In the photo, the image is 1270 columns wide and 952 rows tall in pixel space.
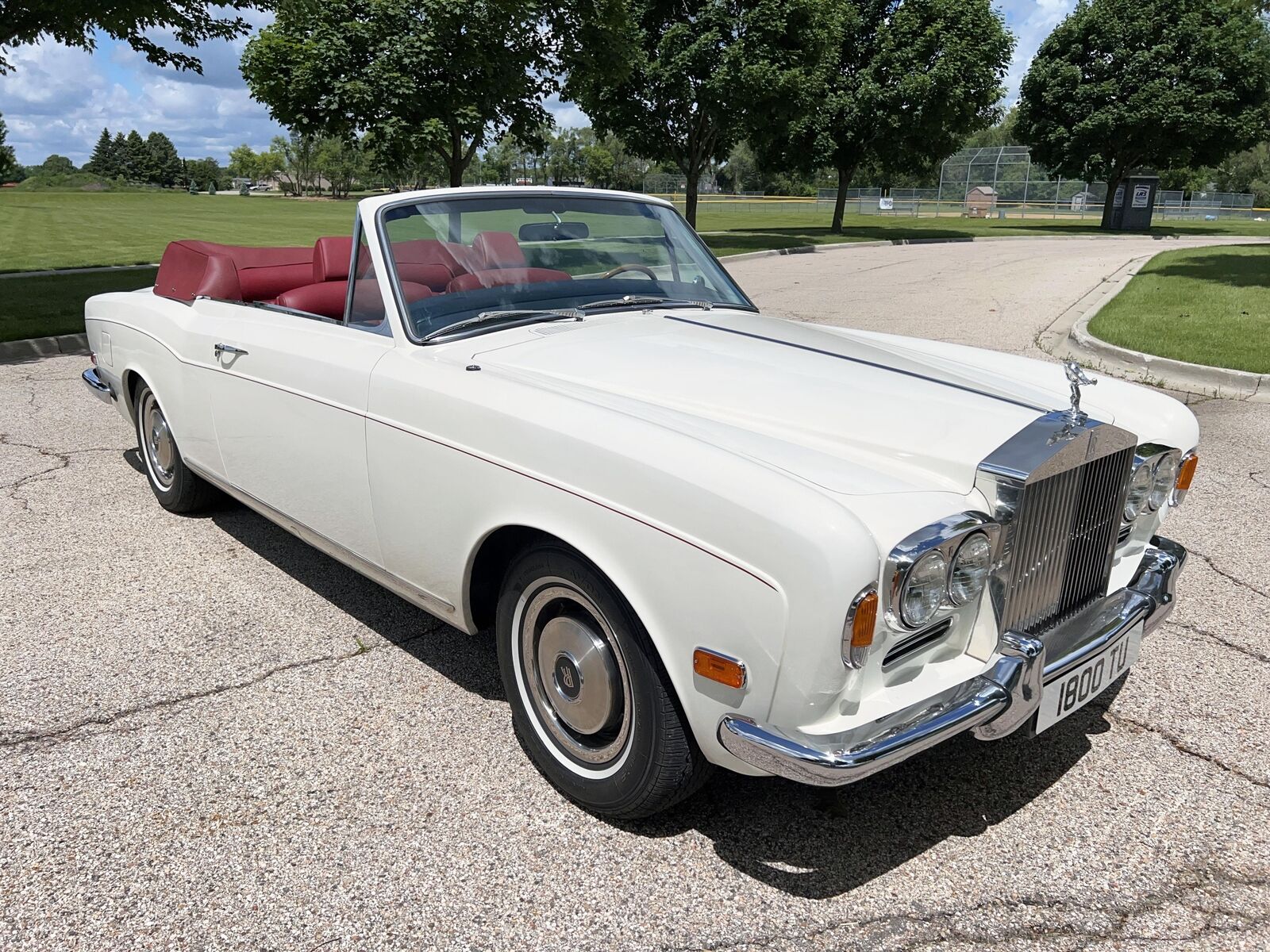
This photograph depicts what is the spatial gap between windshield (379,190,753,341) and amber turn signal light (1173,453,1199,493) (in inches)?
67.9

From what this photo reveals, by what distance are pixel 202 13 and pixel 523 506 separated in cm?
1355

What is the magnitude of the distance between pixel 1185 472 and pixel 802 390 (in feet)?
4.30

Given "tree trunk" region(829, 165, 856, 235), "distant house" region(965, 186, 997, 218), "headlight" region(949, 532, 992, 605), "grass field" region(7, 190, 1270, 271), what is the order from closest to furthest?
"headlight" region(949, 532, 992, 605) → "grass field" region(7, 190, 1270, 271) → "tree trunk" region(829, 165, 856, 235) → "distant house" region(965, 186, 997, 218)

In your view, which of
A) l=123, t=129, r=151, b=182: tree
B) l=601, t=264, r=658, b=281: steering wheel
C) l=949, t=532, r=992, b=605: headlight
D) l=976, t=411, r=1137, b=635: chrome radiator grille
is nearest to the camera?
l=949, t=532, r=992, b=605: headlight

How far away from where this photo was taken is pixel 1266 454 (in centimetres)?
604

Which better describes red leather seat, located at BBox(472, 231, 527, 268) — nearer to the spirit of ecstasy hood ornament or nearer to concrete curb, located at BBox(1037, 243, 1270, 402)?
the spirit of ecstasy hood ornament

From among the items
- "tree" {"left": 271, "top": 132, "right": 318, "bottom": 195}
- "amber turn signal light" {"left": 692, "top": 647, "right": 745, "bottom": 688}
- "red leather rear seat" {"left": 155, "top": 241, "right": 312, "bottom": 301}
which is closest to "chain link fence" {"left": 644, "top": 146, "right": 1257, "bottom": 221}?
"red leather rear seat" {"left": 155, "top": 241, "right": 312, "bottom": 301}

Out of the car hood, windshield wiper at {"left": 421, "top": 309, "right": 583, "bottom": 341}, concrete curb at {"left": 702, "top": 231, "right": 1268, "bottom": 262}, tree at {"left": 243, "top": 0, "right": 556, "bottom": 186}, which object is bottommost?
concrete curb at {"left": 702, "top": 231, "right": 1268, "bottom": 262}

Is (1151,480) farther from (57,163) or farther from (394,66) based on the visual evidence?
(57,163)

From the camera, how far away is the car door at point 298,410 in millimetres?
3156

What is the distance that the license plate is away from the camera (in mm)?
2400

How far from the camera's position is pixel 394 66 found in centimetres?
1465

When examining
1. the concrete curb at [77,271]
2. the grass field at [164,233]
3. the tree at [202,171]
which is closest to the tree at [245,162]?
the tree at [202,171]

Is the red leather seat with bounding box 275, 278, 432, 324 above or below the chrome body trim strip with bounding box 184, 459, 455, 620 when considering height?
above
